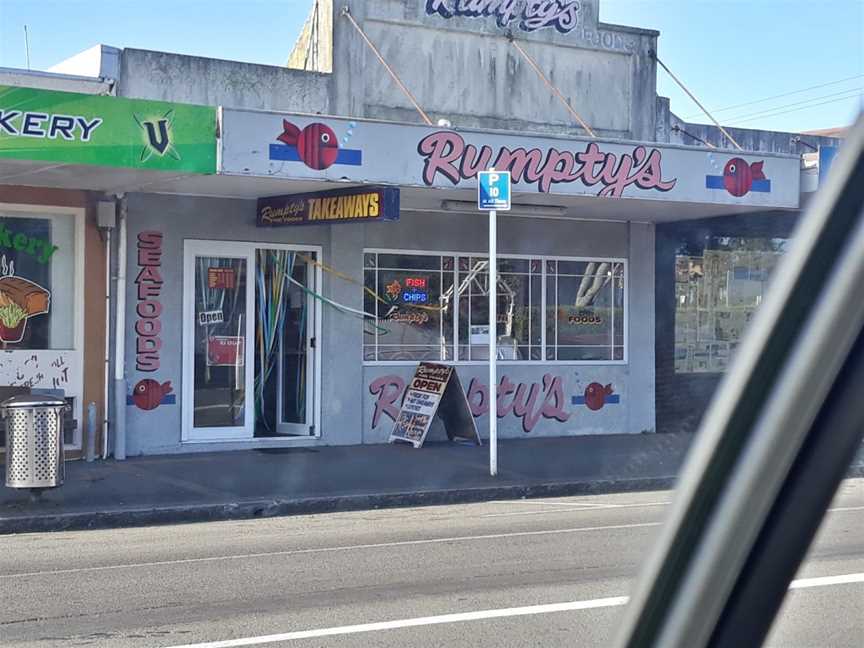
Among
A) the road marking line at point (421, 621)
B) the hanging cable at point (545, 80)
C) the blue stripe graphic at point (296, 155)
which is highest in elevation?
the hanging cable at point (545, 80)

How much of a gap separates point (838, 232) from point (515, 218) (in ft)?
52.4

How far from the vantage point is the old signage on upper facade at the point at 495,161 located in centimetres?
1288


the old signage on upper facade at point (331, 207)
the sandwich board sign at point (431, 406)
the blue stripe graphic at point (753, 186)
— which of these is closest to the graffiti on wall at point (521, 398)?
the sandwich board sign at point (431, 406)

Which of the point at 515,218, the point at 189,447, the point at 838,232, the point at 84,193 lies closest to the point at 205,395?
the point at 189,447

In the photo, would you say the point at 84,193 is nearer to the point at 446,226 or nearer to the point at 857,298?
the point at 446,226

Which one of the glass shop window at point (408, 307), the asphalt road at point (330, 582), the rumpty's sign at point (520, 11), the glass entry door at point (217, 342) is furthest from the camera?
the rumpty's sign at point (520, 11)

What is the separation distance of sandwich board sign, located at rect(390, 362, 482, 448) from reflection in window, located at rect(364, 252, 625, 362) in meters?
0.62

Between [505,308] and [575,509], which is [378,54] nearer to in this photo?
[505,308]

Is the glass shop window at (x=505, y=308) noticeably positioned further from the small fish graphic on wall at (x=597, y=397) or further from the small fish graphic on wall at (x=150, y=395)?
the small fish graphic on wall at (x=150, y=395)

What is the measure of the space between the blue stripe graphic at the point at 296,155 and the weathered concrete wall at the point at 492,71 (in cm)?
354

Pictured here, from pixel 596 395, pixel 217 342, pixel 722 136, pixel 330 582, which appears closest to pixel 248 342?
pixel 217 342

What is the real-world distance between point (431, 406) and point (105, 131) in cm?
576

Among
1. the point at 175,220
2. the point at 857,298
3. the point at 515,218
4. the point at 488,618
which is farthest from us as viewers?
the point at 515,218

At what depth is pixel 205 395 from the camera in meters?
15.2
